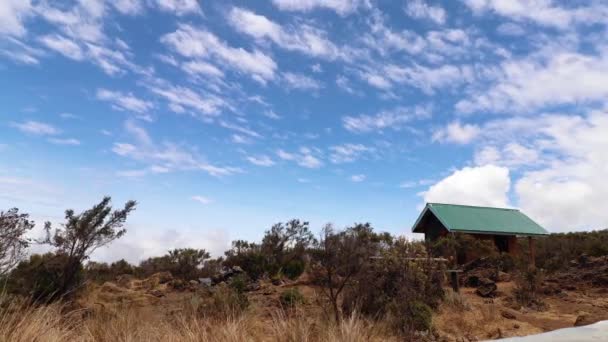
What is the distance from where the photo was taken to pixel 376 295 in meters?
12.1

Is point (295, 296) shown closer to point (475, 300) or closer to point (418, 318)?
point (418, 318)

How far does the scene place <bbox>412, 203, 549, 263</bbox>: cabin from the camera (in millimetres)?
25875

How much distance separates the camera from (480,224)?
87.1 feet

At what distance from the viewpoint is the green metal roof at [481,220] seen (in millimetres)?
25750

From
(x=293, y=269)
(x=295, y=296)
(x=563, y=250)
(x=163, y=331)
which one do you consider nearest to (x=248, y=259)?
(x=293, y=269)

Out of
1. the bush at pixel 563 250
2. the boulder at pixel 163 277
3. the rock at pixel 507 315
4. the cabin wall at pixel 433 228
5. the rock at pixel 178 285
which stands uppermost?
the cabin wall at pixel 433 228

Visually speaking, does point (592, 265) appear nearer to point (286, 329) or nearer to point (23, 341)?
point (286, 329)

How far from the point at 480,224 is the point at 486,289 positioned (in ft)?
32.4

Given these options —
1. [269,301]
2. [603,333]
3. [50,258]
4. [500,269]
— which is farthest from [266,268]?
[603,333]

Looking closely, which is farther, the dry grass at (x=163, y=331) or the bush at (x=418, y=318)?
the bush at (x=418, y=318)

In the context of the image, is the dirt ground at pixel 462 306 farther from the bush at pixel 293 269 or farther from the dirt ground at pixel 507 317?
the bush at pixel 293 269

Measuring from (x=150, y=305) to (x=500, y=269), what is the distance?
16966mm

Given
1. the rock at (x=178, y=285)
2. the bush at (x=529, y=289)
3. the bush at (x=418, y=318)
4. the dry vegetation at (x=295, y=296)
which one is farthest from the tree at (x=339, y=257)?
the rock at (x=178, y=285)

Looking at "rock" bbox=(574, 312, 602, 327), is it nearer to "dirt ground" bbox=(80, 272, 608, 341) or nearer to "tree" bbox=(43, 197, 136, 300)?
"dirt ground" bbox=(80, 272, 608, 341)
